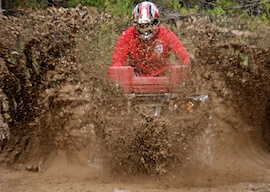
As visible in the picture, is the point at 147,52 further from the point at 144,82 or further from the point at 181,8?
the point at 181,8

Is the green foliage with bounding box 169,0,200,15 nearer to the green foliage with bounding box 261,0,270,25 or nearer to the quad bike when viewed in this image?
the green foliage with bounding box 261,0,270,25

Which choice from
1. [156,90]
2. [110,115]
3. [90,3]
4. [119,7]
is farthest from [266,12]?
[110,115]

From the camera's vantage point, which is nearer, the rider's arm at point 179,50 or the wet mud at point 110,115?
the wet mud at point 110,115

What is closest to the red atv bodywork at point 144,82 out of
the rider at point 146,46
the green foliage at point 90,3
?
the rider at point 146,46

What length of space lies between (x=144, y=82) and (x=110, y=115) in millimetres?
561

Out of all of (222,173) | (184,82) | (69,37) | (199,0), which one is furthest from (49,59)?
(199,0)

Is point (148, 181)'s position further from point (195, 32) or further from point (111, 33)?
point (111, 33)

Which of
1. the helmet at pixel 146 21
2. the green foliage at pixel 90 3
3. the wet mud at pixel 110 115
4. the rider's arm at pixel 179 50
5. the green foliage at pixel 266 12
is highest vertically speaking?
the green foliage at pixel 90 3

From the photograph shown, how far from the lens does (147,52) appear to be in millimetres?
8242

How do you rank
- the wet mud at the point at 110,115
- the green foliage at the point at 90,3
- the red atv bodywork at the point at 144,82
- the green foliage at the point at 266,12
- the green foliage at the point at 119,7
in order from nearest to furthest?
1. the wet mud at the point at 110,115
2. the red atv bodywork at the point at 144,82
3. the green foliage at the point at 119,7
4. the green foliage at the point at 90,3
5. the green foliage at the point at 266,12

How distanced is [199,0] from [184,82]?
9.55 metres

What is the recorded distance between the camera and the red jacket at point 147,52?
802cm

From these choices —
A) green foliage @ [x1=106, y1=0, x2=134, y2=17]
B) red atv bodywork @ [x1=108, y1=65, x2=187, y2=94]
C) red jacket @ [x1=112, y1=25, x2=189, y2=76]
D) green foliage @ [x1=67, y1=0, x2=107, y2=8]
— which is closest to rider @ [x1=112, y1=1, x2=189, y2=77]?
red jacket @ [x1=112, y1=25, x2=189, y2=76]

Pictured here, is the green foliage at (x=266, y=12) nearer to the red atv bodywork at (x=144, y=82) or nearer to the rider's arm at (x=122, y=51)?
the rider's arm at (x=122, y=51)
